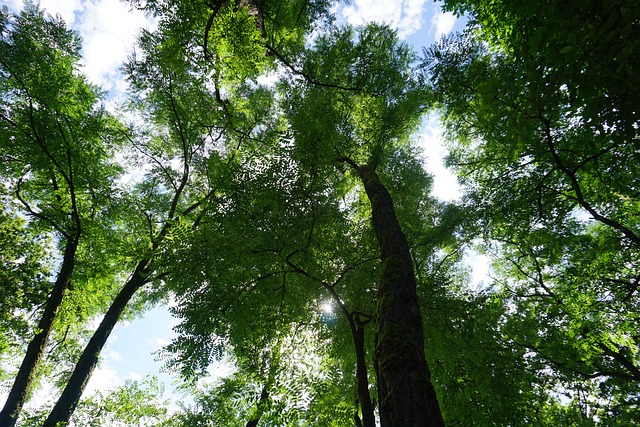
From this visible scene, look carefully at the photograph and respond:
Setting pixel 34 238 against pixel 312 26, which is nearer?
pixel 34 238

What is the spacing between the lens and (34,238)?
9109mm

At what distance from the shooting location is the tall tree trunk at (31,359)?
6898 mm

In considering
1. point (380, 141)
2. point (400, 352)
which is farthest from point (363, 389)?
point (380, 141)

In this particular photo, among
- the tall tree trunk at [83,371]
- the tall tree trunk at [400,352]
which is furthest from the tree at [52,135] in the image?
the tall tree trunk at [400,352]

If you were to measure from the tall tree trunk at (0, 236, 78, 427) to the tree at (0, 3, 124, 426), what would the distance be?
0.07 feet

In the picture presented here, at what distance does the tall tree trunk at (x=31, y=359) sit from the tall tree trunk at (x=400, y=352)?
897 centimetres

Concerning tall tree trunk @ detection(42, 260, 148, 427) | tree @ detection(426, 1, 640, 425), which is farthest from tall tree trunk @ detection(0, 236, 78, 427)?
tree @ detection(426, 1, 640, 425)

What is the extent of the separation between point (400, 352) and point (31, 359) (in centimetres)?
955

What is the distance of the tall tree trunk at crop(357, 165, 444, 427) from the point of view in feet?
9.51

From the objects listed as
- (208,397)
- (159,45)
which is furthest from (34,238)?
(208,397)

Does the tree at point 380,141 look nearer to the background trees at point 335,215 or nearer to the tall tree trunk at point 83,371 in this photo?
the background trees at point 335,215

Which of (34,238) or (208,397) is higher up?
(34,238)

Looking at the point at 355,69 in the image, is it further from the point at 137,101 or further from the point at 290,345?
the point at 290,345

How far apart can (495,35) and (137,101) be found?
11399 millimetres
